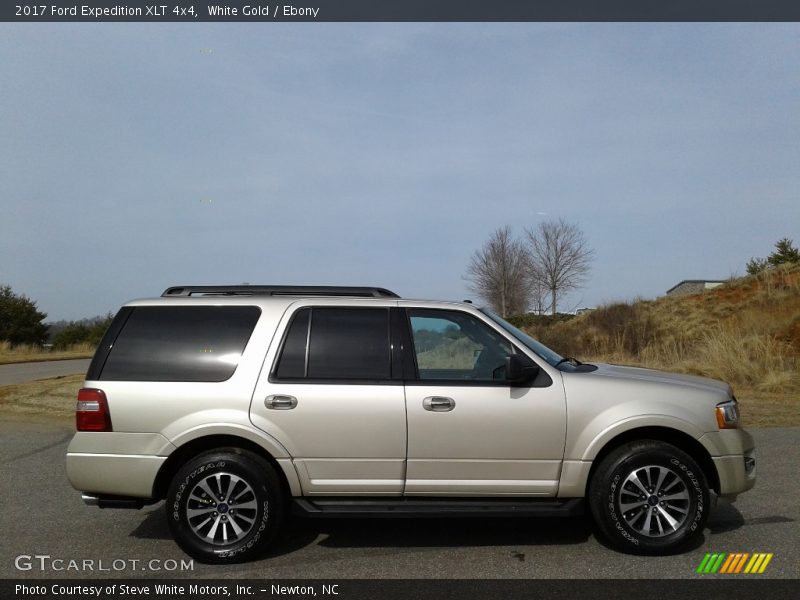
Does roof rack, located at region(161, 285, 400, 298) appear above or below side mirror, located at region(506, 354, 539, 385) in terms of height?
above

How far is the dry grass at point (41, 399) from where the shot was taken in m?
13.5

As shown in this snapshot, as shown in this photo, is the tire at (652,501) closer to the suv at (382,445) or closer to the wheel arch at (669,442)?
the suv at (382,445)

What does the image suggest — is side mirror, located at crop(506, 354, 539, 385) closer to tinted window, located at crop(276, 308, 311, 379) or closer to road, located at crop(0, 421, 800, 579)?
road, located at crop(0, 421, 800, 579)

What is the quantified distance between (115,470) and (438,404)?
2.37m

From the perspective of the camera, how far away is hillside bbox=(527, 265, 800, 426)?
1501cm

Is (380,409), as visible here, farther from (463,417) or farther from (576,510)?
(576,510)

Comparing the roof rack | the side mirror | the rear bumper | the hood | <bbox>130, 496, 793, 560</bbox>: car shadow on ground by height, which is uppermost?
the roof rack

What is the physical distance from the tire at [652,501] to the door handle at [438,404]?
1.19 meters

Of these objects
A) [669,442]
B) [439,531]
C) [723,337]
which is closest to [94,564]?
[439,531]

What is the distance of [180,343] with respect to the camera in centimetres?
556

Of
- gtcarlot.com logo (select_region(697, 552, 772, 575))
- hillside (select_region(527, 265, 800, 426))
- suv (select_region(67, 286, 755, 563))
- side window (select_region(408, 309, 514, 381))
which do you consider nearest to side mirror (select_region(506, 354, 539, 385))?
suv (select_region(67, 286, 755, 563))

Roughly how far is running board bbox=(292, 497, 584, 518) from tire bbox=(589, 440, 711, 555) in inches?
9.8
